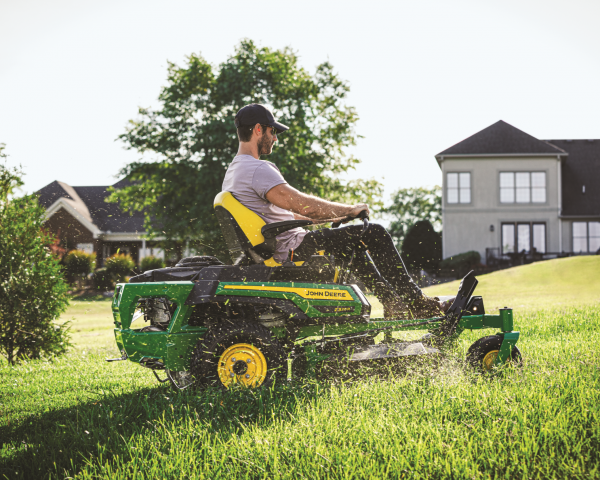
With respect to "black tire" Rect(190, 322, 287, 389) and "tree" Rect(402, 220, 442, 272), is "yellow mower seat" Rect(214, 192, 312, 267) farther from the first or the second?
"tree" Rect(402, 220, 442, 272)

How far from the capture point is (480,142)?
30047 millimetres

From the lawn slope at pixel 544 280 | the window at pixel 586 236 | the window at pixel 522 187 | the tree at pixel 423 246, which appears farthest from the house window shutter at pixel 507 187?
the lawn slope at pixel 544 280

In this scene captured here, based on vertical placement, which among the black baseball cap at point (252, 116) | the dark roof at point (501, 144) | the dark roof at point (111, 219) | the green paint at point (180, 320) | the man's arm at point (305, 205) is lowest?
the green paint at point (180, 320)

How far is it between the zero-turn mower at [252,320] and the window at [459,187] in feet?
87.9

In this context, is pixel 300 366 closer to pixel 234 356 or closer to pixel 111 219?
pixel 234 356

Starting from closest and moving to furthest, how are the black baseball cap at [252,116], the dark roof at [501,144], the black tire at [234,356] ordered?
the black tire at [234,356], the black baseball cap at [252,116], the dark roof at [501,144]

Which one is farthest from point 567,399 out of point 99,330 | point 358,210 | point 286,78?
point 286,78

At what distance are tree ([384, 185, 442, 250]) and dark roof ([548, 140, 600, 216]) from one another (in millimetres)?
18715

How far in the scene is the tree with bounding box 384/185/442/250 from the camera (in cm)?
5119

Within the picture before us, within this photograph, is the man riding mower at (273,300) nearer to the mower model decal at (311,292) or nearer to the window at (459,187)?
the mower model decal at (311,292)

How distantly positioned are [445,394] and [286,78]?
17.9 m

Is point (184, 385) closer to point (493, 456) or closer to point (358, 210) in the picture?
point (358, 210)

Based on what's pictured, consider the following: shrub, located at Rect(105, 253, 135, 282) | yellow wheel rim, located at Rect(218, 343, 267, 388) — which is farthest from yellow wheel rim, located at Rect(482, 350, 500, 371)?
shrub, located at Rect(105, 253, 135, 282)

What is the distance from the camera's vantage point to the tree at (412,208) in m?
51.2
